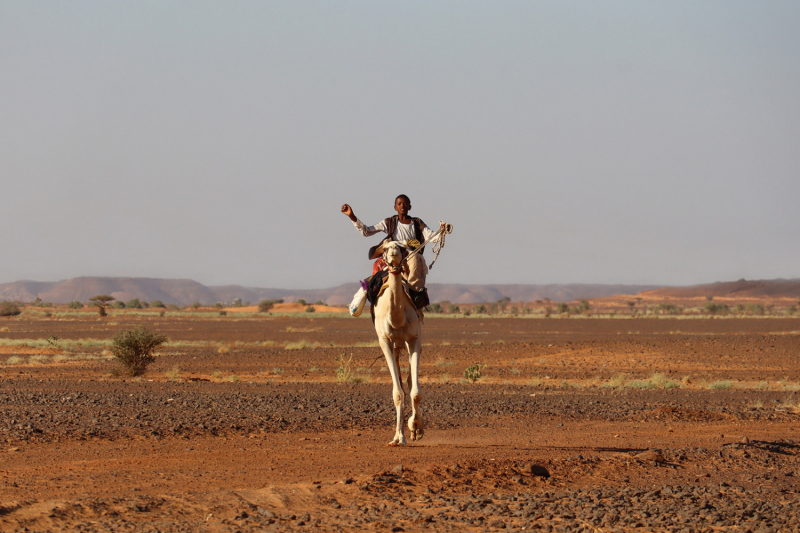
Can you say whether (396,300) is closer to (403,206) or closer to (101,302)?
(403,206)

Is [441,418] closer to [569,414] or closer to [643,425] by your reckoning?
[569,414]

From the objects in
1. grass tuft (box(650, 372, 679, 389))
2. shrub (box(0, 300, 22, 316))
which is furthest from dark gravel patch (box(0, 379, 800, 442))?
shrub (box(0, 300, 22, 316))

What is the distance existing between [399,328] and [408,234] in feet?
4.68

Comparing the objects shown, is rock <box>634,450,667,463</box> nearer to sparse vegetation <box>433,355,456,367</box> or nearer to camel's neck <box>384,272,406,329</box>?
camel's neck <box>384,272,406,329</box>

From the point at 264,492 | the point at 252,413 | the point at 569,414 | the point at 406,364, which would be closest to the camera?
the point at 264,492

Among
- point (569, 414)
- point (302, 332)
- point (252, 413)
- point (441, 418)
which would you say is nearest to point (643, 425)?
point (569, 414)

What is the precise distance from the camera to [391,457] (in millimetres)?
10602

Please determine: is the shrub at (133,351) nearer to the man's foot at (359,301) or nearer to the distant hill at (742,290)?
the man's foot at (359,301)

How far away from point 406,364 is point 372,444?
22494 millimetres

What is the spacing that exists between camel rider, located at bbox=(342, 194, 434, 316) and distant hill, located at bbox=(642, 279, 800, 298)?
162 meters

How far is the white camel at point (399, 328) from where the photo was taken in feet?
33.6

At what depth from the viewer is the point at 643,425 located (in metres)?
15.5

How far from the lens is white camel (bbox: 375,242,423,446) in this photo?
10.2 metres

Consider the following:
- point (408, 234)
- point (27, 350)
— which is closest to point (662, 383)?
point (408, 234)
